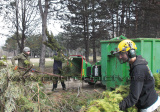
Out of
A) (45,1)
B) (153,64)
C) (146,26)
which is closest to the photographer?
(153,64)

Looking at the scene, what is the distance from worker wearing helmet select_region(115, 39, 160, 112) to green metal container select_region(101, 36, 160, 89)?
138 inches

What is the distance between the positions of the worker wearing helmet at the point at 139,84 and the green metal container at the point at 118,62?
351 cm

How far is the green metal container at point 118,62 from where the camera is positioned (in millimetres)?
5930

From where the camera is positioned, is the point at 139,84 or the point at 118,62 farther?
the point at 118,62

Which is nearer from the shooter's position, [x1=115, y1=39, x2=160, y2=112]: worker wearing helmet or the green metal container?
[x1=115, y1=39, x2=160, y2=112]: worker wearing helmet

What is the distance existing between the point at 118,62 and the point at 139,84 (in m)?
4.13

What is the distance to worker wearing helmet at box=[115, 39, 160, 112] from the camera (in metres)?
2.21

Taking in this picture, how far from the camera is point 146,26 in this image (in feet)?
73.6

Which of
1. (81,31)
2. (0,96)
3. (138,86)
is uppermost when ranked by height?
(81,31)

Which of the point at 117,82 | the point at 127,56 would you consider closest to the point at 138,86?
the point at 127,56

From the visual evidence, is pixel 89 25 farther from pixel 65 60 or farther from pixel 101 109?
pixel 101 109

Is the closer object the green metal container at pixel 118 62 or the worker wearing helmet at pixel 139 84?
→ the worker wearing helmet at pixel 139 84

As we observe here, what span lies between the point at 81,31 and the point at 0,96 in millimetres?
20982

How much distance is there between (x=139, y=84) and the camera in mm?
2201
